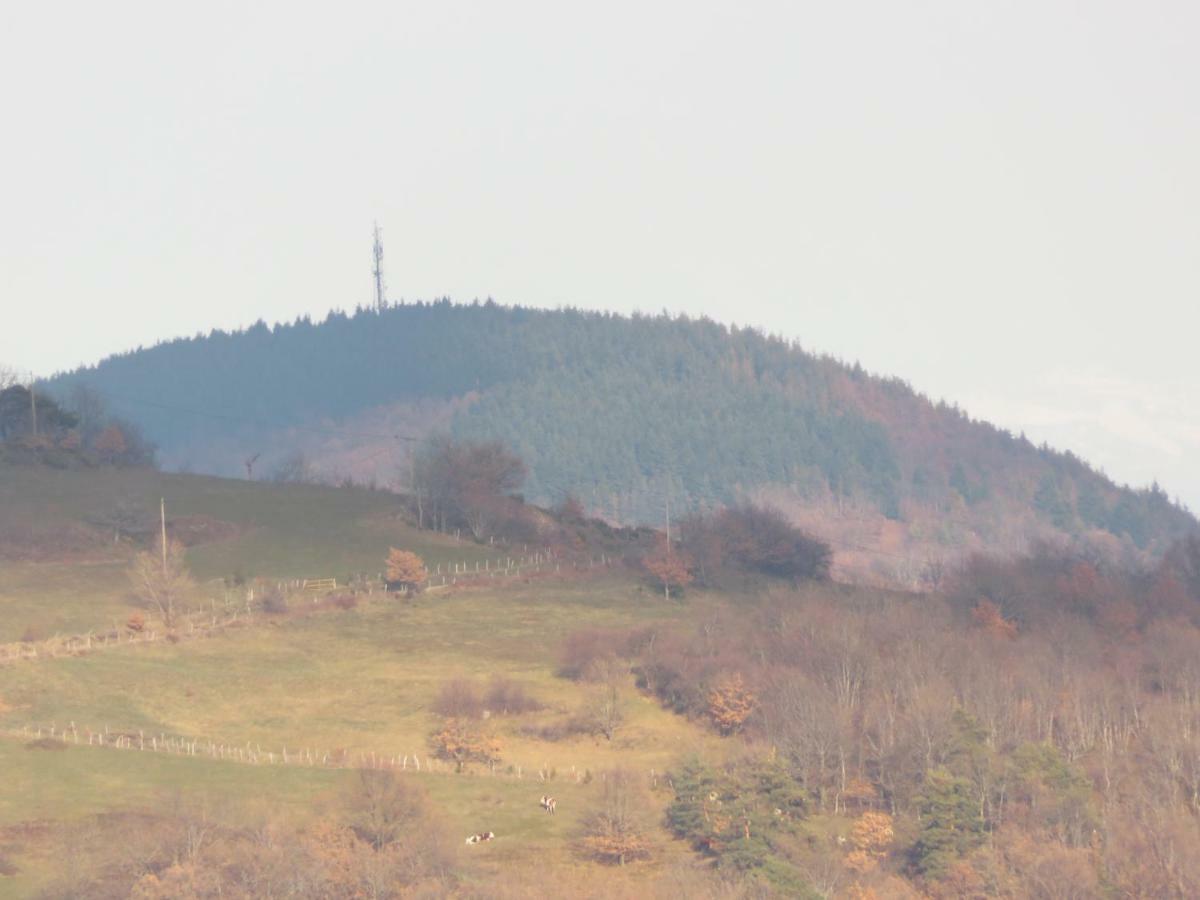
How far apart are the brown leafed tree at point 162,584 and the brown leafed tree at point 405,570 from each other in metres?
15.0

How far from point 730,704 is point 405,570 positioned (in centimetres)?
3505

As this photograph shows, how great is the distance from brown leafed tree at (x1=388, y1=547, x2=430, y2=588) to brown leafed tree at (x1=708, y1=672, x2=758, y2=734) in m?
32.4

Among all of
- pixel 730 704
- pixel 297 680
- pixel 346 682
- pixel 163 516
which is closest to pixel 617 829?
pixel 730 704

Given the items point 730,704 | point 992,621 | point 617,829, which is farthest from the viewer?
point 992,621

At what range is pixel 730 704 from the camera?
330ft

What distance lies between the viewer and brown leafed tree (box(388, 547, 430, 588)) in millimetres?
127875

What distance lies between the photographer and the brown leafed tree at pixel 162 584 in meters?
114

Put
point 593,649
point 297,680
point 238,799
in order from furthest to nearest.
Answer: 1. point 593,649
2. point 297,680
3. point 238,799

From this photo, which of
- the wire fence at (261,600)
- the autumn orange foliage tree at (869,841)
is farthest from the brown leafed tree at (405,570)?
the autumn orange foliage tree at (869,841)

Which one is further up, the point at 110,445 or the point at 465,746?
the point at 110,445

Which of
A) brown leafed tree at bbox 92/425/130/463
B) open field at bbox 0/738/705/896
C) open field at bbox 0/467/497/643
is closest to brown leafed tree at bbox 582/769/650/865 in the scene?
open field at bbox 0/738/705/896

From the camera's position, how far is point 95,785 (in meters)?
81.4

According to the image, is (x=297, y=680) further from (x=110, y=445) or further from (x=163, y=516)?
(x=110, y=445)

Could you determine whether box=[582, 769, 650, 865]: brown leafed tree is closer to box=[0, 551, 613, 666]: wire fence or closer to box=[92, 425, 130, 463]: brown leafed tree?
box=[0, 551, 613, 666]: wire fence
